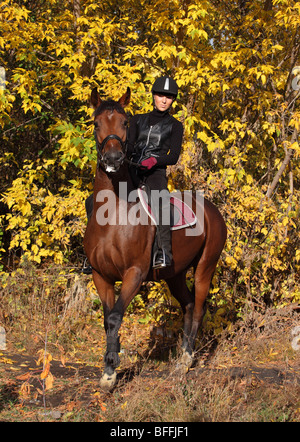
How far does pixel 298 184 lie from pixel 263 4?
10.4ft

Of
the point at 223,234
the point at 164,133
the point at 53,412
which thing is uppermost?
the point at 164,133

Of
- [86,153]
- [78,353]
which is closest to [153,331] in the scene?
[78,353]

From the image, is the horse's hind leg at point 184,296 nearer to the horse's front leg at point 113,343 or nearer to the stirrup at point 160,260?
the stirrup at point 160,260

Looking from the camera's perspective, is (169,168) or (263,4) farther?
(263,4)

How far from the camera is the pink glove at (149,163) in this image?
5.46 m

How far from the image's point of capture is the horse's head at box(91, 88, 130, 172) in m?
4.72

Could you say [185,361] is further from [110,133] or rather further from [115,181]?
[110,133]

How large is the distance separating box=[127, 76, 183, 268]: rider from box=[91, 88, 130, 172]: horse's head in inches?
24.2

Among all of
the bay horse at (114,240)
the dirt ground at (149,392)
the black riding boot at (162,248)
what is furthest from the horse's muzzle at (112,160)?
the dirt ground at (149,392)

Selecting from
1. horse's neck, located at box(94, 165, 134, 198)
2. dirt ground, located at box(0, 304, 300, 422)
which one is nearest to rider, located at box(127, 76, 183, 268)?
horse's neck, located at box(94, 165, 134, 198)

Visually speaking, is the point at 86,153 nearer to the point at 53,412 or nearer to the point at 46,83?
the point at 46,83
